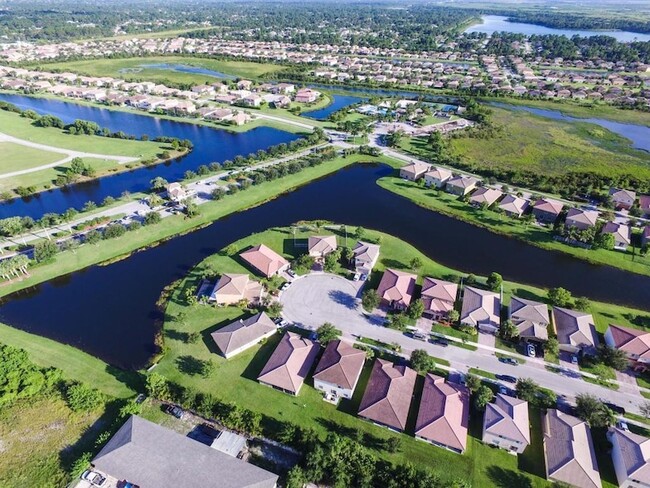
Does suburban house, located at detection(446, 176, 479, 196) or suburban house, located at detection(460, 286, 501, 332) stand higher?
suburban house, located at detection(446, 176, 479, 196)

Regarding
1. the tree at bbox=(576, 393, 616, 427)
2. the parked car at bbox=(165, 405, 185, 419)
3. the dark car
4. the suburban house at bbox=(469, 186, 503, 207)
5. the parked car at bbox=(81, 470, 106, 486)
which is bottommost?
the parked car at bbox=(81, 470, 106, 486)

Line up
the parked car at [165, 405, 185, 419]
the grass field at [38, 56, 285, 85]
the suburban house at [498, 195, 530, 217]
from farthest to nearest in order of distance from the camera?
the grass field at [38, 56, 285, 85] < the suburban house at [498, 195, 530, 217] < the parked car at [165, 405, 185, 419]

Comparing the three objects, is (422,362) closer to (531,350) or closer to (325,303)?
(531,350)

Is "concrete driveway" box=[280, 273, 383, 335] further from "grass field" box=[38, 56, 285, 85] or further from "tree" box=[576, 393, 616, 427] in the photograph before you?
"grass field" box=[38, 56, 285, 85]

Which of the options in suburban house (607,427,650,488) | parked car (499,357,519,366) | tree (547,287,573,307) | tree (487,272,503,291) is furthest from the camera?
tree (487,272,503,291)

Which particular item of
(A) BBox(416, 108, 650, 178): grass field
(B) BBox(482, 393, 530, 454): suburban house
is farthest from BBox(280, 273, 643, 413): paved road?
(A) BBox(416, 108, 650, 178): grass field

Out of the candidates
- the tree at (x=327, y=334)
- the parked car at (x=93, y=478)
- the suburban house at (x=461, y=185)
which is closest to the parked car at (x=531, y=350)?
the tree at (x=327, y=334)

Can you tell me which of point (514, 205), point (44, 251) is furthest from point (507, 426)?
point (44, 251)

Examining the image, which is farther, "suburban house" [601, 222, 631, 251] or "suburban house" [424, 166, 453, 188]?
"suburban house" [424, 166, 453, 188]
